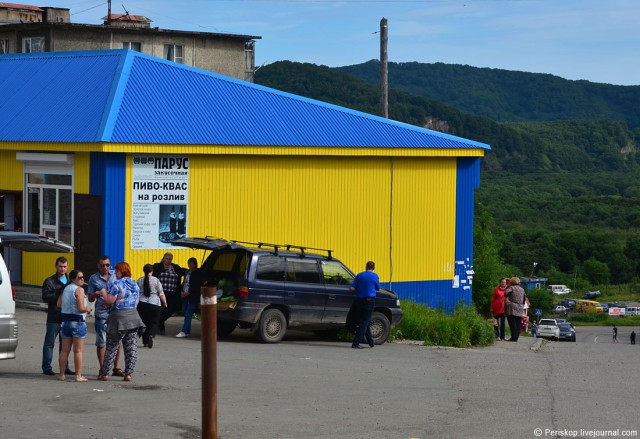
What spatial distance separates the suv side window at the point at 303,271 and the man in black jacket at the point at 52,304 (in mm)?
6232

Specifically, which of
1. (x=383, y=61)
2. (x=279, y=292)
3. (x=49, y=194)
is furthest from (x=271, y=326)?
(x=383, y=61)

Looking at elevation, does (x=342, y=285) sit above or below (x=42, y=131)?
below

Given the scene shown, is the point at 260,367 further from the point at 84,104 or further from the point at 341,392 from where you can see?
the point at 84,104

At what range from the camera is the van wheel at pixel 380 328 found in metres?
22.0

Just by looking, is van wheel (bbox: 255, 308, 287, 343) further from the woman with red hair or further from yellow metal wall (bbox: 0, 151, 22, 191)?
yellow metal wall (bbox: 0, 151, 22, 191)

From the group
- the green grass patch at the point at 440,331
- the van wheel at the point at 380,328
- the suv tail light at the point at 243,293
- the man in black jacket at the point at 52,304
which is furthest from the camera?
the green grass patch at the point at 440,331

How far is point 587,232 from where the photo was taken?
157m

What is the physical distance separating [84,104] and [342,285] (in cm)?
768

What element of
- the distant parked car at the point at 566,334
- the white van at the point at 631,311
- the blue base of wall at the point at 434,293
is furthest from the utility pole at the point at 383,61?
the white van at the point at 631,311

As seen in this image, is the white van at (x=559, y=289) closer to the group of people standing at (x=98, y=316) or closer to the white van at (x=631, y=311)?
the white van at (x=631, y=311)

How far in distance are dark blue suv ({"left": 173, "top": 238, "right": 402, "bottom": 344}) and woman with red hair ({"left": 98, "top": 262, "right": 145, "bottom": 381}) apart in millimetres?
5164

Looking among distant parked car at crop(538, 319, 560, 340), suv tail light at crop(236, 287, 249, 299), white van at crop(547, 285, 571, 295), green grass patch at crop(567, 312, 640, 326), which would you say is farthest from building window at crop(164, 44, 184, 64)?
white van at crop(547, 285, 571, 295)

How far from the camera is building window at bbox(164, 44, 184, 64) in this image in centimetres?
6425

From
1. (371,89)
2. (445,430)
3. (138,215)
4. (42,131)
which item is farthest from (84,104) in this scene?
(371,89)
